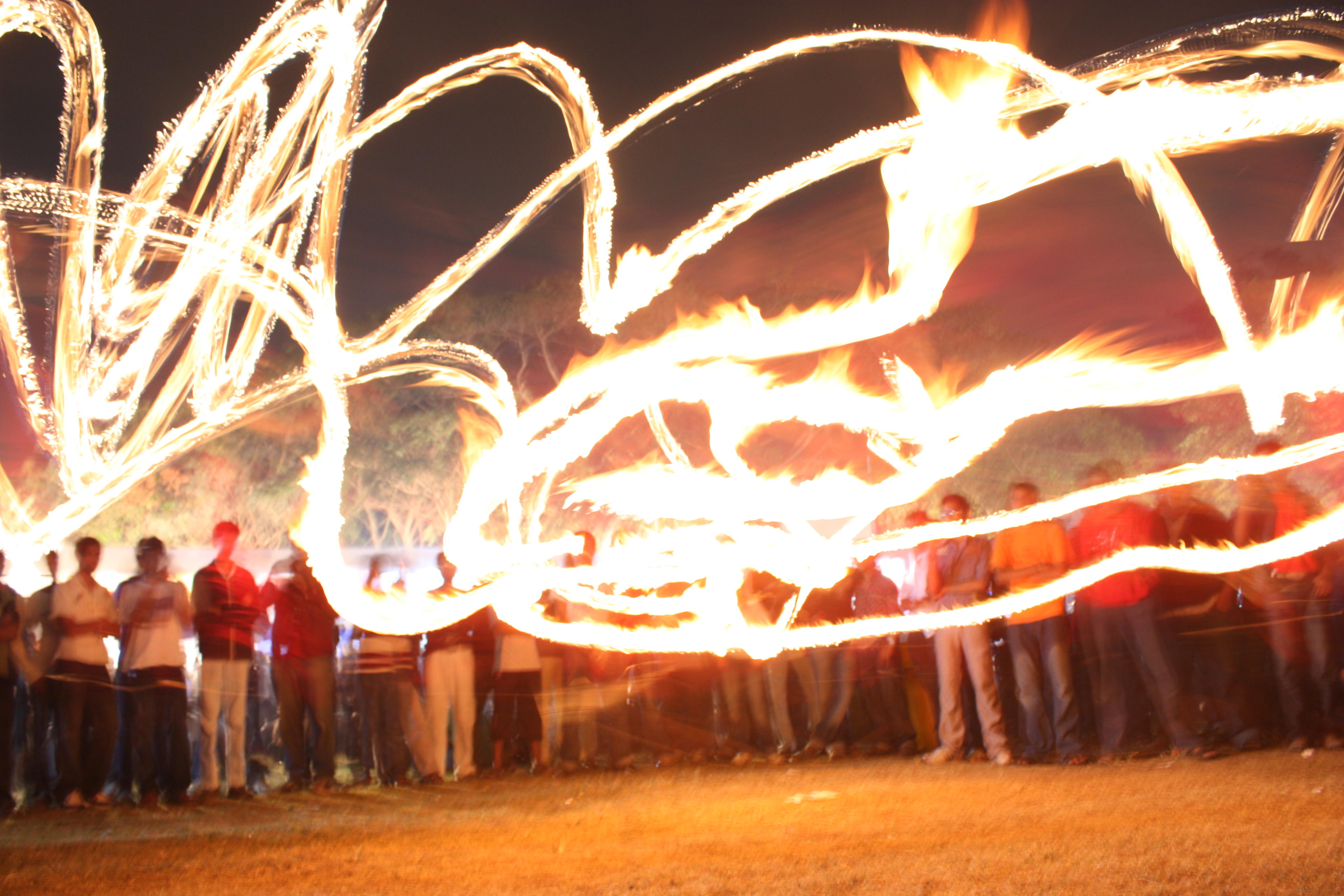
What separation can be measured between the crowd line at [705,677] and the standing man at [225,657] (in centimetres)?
2

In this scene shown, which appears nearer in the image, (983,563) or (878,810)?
Answer: (878,810)

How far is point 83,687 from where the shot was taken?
322 inches

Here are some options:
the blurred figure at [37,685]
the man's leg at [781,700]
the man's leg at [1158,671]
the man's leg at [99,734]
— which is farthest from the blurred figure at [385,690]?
the man's leg at [1158,671]

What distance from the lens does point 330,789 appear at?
8.45 metres

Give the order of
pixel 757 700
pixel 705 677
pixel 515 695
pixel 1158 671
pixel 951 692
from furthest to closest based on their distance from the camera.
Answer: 1. pixel 705 677
2. pixel 757 700
3. pixel 515 695
4. pixel 951 692
5. pixel 1158 671

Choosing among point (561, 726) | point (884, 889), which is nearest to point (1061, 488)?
point (561, 726)

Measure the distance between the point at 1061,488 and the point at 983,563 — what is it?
25889 millimetres

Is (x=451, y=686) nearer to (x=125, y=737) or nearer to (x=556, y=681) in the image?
(x=556, y=681)

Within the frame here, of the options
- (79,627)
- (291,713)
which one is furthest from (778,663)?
(79,627)

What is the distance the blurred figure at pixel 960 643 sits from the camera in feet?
27.1

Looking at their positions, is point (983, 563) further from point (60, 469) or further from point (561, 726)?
point (60, 469)

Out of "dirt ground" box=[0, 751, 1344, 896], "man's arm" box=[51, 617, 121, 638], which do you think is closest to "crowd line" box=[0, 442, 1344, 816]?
"man's arm" box=[51, 617, 121, 638]

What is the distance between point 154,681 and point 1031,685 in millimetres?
6065

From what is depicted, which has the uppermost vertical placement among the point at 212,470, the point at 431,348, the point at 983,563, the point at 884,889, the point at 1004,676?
the point at 212,470
